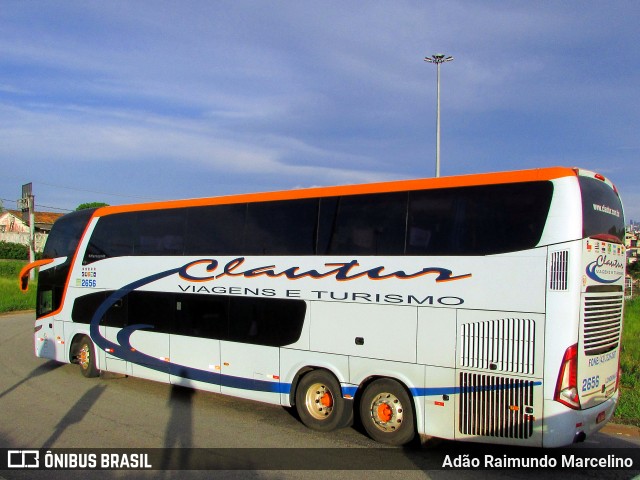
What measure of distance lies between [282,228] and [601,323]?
14.7 ft

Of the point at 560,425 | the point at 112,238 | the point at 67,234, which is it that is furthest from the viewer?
the point at 67,234

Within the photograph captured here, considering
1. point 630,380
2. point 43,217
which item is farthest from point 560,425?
point 43,217

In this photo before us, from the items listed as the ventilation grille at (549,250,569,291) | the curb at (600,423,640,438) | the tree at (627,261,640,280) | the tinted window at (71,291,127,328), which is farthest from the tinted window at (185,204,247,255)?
the tree at (627,261,640,280)

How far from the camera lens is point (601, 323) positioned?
654 centimetres

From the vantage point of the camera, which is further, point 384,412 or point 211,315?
point 211,315

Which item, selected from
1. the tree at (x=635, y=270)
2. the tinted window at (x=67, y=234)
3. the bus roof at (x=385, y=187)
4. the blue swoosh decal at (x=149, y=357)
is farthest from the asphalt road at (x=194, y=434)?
the tree at (x=635, y=270)

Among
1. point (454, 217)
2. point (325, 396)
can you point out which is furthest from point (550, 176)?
point (325, 396)

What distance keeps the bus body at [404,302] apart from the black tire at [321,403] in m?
0.02

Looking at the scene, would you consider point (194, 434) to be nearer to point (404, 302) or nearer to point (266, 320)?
point (266, 320)

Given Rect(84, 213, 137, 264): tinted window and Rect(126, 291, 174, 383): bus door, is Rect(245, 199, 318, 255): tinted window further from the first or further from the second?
Rect(84, 213, 137, 264): tinted window

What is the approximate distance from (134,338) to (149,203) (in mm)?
2593

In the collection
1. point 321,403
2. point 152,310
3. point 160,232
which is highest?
point 160,232

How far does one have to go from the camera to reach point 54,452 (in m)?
6.96

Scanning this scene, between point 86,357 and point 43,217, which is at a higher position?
point 43,217
